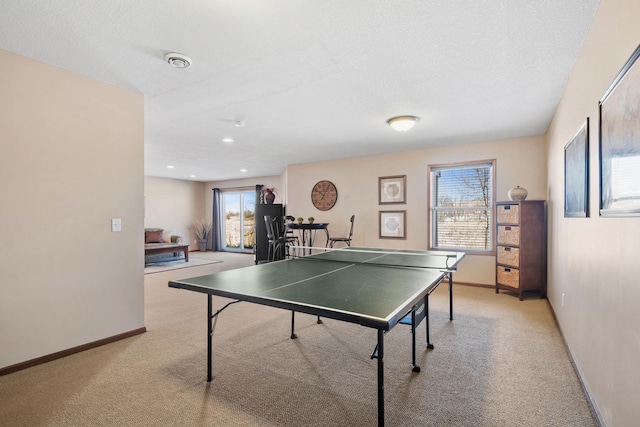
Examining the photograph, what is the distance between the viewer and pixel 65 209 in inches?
102

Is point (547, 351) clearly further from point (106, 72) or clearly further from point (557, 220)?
point (106, 72)

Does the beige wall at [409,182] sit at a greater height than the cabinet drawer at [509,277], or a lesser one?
greater

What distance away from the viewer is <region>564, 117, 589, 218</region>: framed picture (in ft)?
6.58

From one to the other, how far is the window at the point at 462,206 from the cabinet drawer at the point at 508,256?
1.42ft

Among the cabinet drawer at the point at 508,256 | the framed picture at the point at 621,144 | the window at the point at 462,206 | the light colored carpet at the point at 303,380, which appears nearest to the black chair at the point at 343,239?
the window at the point at 462,206

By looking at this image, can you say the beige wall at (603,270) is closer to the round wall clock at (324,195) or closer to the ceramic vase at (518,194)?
the ceramic vase at (518,194)

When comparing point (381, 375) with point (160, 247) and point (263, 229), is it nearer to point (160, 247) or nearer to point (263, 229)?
point (263, 229)

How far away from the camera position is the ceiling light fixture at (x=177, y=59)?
91.3 inches

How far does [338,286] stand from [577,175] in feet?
6.17

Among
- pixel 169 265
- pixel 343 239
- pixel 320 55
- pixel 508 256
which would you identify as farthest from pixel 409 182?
pixel 169 265

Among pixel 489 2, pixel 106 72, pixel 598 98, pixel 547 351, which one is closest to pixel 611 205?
pixel 598 98

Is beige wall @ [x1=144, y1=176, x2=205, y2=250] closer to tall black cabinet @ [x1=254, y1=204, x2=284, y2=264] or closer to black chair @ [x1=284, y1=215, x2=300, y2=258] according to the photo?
tall black cabinet @ [x1=254, y1=204, x2=284, y2=264]

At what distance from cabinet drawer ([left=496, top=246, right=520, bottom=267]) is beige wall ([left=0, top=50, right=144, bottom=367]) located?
457cm

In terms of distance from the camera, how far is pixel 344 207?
644 cm
